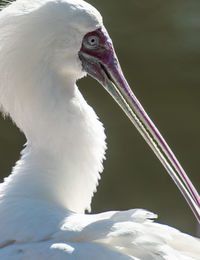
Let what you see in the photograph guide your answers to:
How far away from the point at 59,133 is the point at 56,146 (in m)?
0.07

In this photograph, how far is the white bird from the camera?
3.43 metres

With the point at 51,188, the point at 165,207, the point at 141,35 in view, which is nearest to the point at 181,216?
the point at 165,207

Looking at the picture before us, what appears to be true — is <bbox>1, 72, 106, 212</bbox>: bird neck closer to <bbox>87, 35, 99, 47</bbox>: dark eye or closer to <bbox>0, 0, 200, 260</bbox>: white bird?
<bbox>0, 0, 200, 260</bbox>: white bird

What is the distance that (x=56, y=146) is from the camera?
3.83 metres

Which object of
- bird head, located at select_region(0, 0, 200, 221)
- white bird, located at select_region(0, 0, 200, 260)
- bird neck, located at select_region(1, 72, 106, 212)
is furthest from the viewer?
bird neck, located at select_region(1, 72, 106, 212)

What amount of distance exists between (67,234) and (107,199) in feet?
9.80

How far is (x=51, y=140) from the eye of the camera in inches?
150

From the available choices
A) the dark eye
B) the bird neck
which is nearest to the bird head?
the dark eye

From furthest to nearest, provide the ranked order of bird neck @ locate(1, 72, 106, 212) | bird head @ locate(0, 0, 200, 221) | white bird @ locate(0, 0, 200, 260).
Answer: bird neck @ locate(1, 72, 106, 212) → bird head @ locate(0, 0, 200, 221) → white bird @ locate(0, 0, 200, 260)

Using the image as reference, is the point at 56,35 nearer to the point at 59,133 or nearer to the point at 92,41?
the point at 92,41

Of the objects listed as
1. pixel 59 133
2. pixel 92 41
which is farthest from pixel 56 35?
pixel 59 133

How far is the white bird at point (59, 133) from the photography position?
343 cm

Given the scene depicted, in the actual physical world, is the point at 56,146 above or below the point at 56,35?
below

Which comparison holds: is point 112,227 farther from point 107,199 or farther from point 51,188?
point 107,199
